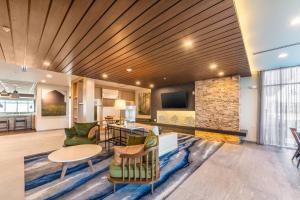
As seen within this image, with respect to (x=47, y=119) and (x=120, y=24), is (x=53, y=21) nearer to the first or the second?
(x=120, y=24)

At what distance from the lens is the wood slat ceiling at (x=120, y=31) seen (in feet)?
5.24

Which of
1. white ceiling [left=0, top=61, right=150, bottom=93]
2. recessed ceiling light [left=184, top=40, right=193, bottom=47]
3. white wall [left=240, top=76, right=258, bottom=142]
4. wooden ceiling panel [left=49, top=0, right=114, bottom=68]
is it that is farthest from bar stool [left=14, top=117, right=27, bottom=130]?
white wall [left=240, top=76, right=258, bottom=142]

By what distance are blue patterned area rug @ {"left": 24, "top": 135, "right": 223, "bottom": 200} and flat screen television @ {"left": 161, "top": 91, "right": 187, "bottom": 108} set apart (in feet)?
10.8

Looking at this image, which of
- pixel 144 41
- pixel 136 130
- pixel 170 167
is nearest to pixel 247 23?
pixel 144 41

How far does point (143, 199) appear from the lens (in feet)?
6.43

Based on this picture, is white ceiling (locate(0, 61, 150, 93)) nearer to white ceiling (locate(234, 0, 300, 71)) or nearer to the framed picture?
the framed picture

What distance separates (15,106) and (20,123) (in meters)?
2.05

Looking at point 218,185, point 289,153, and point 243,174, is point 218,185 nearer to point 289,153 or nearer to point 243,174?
point 243,174

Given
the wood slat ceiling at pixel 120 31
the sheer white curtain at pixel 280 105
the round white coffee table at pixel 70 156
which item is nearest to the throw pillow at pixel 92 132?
the round white coffee table at pixel 70 156

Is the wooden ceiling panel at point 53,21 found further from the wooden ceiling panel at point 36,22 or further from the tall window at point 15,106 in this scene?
the tall window at point 15,106

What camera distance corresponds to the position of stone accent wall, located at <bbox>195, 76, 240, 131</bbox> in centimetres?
503

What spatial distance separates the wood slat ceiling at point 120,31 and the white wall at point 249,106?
7.93 ft

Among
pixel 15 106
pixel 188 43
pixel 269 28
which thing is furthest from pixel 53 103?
pixel 269 28

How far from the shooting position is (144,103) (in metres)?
9.67
